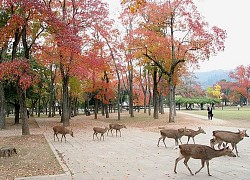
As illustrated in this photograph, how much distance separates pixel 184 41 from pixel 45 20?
12533 millimetres

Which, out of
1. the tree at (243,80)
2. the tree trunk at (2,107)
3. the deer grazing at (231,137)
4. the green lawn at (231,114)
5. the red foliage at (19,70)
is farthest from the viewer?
the tree at (243,80)

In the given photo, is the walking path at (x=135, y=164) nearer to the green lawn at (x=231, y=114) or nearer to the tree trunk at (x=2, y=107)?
the tree trunk at (x=2, y=107)

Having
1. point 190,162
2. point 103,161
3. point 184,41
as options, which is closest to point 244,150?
point 190,162

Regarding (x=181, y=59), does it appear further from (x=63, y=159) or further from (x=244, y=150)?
(x=63, y=159)

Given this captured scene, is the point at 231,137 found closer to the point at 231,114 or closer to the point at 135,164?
the point at 135,164

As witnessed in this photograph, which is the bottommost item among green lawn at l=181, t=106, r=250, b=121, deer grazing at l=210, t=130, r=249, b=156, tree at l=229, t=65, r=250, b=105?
green lawn at l=181, t=106, r=250, b=121

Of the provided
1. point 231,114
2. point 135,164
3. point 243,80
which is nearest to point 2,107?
point 135,164

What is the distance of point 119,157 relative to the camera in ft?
32.3

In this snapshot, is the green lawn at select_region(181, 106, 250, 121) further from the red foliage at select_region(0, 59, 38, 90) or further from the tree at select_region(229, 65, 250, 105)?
the tree at select_region(229, 65, 250, 105)

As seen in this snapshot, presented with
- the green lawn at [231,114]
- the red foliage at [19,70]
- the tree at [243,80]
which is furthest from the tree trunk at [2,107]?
the tree at [243,80]

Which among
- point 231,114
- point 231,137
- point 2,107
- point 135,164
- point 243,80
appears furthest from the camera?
point 243,80

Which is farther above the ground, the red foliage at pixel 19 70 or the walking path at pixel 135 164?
the red foliage at pixel 19 70

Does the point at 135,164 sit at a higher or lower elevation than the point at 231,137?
lower

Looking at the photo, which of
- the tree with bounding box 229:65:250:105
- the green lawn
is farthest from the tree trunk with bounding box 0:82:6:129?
the tree with bounding box 229:65:250:105
